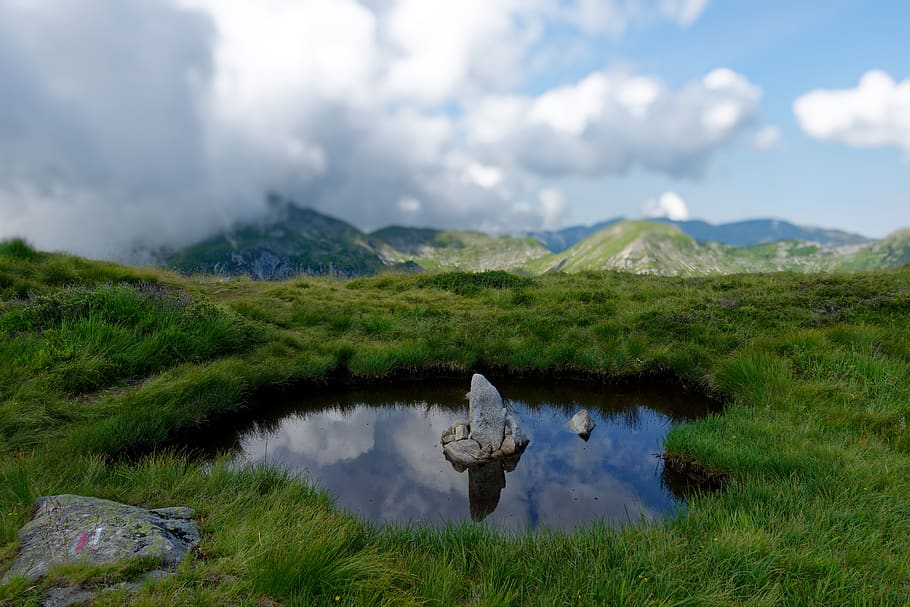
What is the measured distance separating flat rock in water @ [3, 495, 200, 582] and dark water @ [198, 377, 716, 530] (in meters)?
2.94

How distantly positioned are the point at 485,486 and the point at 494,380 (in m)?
5.21

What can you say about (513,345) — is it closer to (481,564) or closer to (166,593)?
(481,564)

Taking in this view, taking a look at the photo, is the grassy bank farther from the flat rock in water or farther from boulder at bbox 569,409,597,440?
boulder at bbox 569,409,597,440

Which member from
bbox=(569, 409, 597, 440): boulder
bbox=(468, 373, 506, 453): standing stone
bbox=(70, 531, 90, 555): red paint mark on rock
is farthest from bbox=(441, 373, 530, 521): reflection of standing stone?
bbox=(70, 531, 90, 555): red paint mark on rock

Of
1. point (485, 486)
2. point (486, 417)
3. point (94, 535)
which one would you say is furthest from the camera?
point (486, 417)

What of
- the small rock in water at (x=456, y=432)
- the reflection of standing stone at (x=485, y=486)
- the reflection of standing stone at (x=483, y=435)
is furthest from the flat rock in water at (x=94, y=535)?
the small rock in water at (x=456, y=432)

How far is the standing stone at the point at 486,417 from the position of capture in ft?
31.1

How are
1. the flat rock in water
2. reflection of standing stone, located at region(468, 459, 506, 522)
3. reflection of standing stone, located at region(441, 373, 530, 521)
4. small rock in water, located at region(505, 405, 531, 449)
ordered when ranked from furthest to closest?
small rock in water, located at region(505, 405, 531, 449) < reflection of standing stone, located at region(441, 373, 530, 521) < reflection of standing stone, located at region(468, 459, 506, 522) < the flat rock in water

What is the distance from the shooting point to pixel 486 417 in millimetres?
9719

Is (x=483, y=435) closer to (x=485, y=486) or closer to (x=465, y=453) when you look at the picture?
(x=465, y=453)

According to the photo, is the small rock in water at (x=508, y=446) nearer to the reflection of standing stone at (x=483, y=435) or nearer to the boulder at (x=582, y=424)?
the reflection of standing stone at (x=483, y=435)

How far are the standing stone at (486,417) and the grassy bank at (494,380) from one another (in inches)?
133

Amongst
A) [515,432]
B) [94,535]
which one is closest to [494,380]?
[515,432]

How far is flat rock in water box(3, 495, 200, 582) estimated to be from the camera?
441cm
